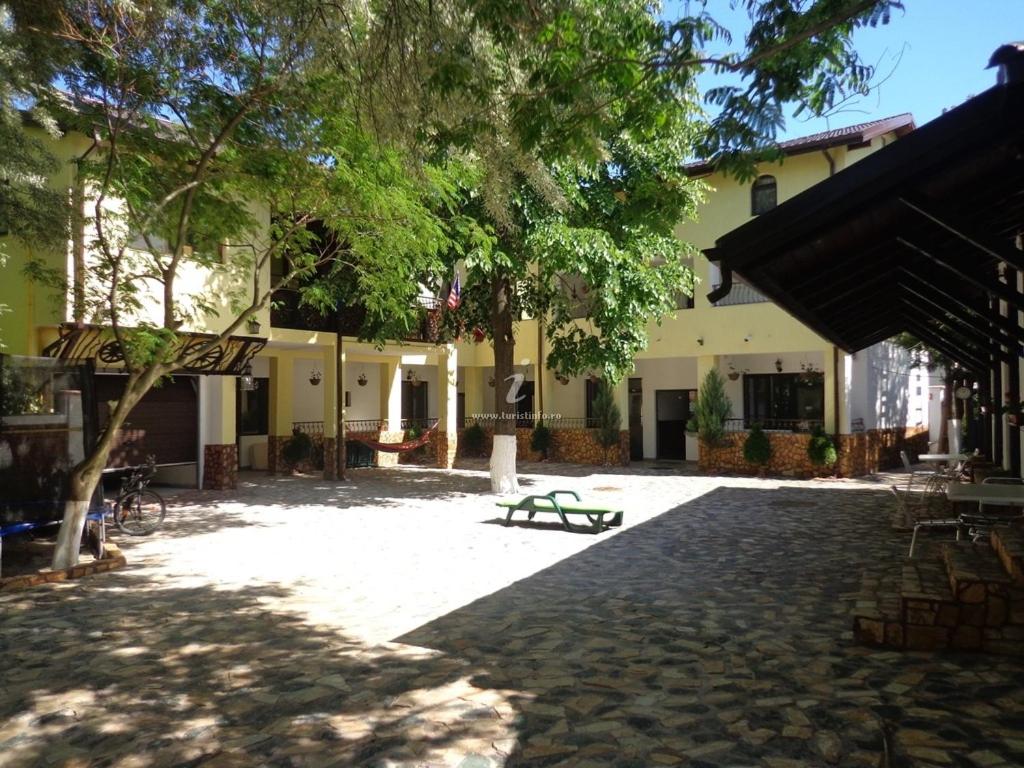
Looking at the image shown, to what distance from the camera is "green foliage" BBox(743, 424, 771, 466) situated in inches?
666

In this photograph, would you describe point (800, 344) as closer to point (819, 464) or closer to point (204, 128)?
point (819, 464)

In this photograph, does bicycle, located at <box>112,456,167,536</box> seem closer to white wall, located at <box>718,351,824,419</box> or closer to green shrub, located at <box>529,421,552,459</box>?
green shrub, located at <box>529,421,552,459</box>

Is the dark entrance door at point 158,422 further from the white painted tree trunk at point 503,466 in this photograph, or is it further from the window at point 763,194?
the window at point 763,194

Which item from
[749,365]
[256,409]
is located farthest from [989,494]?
[256,409]

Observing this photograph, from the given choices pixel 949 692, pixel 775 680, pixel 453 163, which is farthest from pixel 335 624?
pixel 453 163

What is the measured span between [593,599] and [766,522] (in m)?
4.82

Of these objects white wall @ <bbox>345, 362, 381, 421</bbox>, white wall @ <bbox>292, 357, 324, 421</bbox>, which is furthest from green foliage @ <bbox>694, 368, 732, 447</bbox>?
white wall @ <bbox>292, 357, 324, 421</bbox>

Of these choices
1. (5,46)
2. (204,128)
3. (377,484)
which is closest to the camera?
(5,46)

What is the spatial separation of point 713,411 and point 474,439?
7.86 m

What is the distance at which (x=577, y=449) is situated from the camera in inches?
812

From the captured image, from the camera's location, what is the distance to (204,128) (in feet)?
25.7

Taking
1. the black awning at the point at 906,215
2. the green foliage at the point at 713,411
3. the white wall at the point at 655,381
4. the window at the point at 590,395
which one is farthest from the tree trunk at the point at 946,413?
the black awning at the point at 906,215

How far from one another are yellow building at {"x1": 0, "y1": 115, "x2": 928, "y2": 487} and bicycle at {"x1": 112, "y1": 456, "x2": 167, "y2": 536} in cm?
260

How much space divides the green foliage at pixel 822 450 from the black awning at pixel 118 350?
11702 mm
